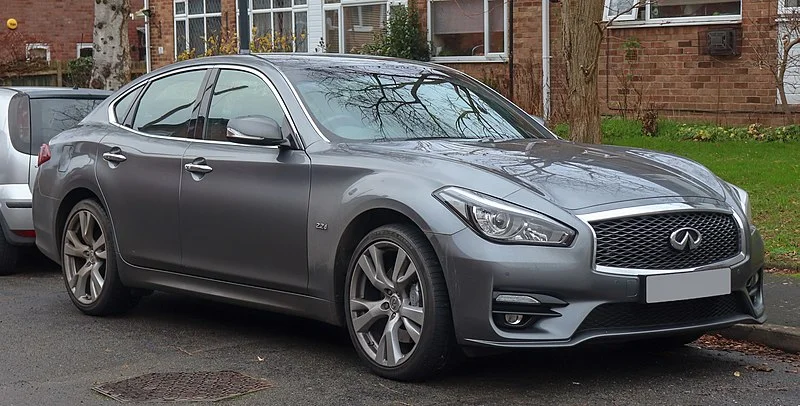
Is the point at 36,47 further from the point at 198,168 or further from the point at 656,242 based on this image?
the point at 656,242

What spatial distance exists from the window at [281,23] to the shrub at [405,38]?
356cm

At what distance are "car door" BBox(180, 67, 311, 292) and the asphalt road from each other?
0.45m

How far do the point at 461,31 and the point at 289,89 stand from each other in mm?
16622

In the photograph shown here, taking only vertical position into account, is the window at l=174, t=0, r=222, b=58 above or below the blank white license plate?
above

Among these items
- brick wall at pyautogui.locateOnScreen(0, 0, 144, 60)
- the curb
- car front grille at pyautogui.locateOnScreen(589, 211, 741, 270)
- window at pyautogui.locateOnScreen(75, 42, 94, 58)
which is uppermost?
brick wall at pyautogui.locateOnScreen(0, 0, 144, 60)

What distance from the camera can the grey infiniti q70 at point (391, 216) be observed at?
18.1 ft

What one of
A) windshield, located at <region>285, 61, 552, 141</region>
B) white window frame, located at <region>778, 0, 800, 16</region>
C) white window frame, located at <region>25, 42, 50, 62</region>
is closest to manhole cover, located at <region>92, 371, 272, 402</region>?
windshield, located at <region>285, 61, 552, 141</region>

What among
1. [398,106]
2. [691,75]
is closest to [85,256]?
[398,106]

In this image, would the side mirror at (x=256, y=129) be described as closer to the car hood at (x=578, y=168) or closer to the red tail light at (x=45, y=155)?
the car hood at (x=578, y=168)

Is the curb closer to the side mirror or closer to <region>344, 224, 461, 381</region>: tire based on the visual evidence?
<region>344, 224, 461, 381</region>: tire

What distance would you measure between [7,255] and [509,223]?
5634mm

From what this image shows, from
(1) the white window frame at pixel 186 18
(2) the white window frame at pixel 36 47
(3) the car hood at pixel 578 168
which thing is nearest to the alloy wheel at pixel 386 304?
(3) the car hood at pixel 578 168

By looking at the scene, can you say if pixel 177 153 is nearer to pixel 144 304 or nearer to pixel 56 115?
pixel 144 304

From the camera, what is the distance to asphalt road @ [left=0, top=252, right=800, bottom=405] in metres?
5.70
